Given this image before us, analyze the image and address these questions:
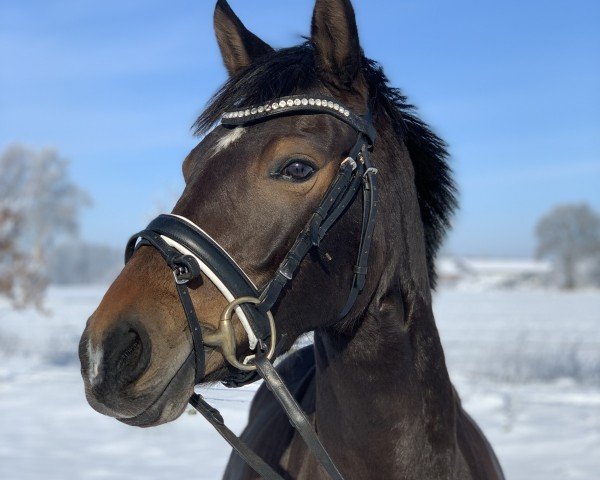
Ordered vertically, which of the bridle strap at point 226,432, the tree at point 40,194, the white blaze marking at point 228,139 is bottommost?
the bridle strap at point 226,432

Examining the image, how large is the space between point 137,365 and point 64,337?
16.9 meters

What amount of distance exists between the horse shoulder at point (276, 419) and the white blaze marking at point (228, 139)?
40.8 inches

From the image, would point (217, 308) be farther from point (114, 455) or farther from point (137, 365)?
point (114, 455)

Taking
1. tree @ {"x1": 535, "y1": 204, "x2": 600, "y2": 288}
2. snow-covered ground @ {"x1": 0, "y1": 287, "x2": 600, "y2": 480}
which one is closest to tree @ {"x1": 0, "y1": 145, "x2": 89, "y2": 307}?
snow-covered ground @ {"x1": 0, "y1": 287, "x2": 600, "y2": 480}

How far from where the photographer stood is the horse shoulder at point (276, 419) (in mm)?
2352

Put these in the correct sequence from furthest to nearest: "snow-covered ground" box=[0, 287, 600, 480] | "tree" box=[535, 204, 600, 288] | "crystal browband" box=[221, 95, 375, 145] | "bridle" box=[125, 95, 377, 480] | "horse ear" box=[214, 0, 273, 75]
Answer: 1. "tree" box=[535, 204, 600, 288]
2. "snow-covered ground" box=[0, 287, 600, 480]
3. "horse ear" box=[214, 0, 273, 75]
4. "crystal browband" box=[221, 95, 375, 145]
5. "bridle" box=[125, 95, 377, 480]

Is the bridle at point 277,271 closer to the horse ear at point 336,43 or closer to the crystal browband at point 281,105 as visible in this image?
the crystal browband at point 281,105

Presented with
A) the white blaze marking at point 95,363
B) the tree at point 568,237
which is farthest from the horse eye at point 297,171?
the tree at point 568,237

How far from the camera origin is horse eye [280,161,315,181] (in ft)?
5.70

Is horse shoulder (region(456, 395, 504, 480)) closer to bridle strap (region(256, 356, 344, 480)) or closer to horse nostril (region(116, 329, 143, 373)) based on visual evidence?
bridle strap (region(256, 356, 344, 480))

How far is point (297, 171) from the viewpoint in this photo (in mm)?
1746

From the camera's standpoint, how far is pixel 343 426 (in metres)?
2.01

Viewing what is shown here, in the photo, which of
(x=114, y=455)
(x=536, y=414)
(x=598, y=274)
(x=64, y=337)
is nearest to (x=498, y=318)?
(x=64, y=337)

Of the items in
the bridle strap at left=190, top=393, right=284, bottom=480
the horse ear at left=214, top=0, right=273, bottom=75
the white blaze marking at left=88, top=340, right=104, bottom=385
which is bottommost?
the bridle strap at left=190, top=393, right=284, bottom=480
